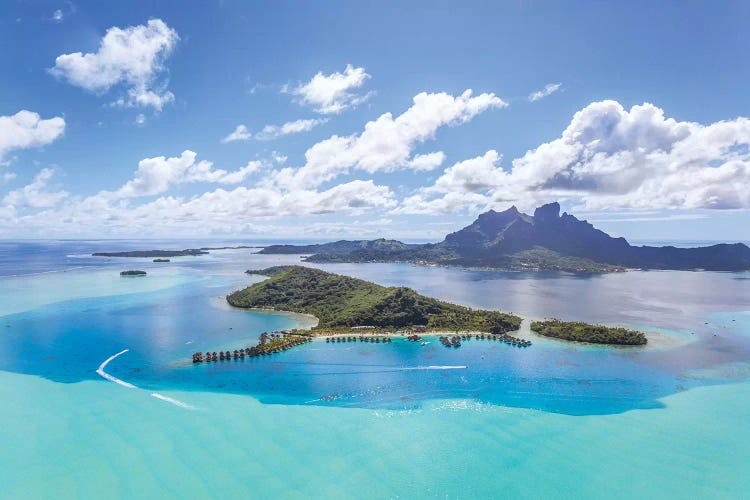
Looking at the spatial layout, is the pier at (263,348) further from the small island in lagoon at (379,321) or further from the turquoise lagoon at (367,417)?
the turquoise lagoon at (367,417)

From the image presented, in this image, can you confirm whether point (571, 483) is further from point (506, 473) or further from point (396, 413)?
point (396, 413)

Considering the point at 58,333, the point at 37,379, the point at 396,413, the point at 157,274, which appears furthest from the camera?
the point at 157,274

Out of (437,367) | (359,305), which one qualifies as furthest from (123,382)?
(359,305)

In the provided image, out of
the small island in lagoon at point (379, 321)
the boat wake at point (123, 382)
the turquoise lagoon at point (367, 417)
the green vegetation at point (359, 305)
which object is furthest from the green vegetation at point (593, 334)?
the boat wake at point (123, 382)

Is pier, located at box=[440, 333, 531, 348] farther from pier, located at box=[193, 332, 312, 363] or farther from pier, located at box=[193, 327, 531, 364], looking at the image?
pier, located at box=[193, 332, 312, 363]

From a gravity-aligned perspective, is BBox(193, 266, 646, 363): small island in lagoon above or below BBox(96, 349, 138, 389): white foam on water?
above

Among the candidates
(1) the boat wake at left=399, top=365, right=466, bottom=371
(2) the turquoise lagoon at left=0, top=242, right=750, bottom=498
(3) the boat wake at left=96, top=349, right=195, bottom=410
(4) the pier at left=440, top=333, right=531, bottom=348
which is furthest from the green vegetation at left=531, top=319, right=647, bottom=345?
(3) the boat wake at left=96, top=349, right=195, bottom=410

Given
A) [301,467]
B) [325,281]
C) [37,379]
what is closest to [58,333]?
[37,379]

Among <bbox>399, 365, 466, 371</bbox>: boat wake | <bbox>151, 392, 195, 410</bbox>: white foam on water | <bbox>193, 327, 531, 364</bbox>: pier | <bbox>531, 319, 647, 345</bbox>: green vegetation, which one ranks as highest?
<bbox>531, 319, 647, 345</bbox>: green vegetation
